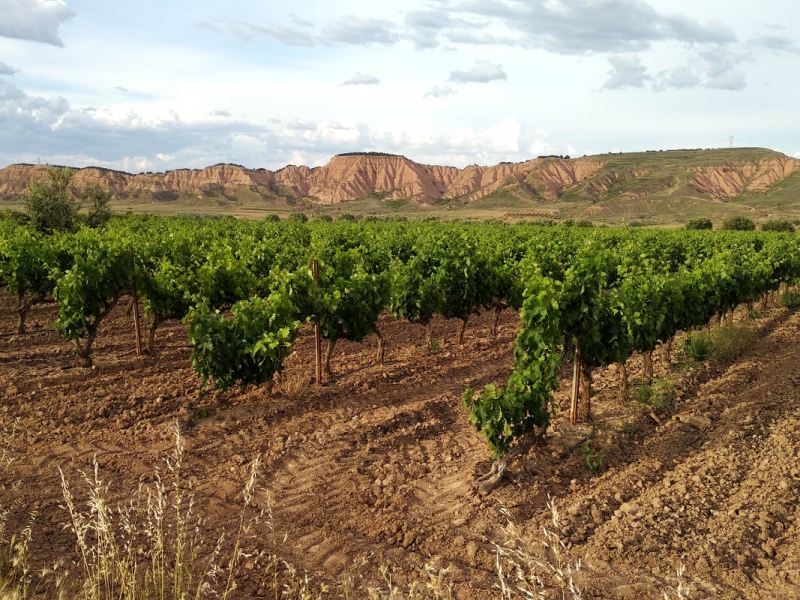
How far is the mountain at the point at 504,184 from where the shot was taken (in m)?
97.1

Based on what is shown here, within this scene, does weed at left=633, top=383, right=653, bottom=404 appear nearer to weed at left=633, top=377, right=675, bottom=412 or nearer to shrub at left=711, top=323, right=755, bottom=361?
weed at left=633, top=377, right=675, bottom=412

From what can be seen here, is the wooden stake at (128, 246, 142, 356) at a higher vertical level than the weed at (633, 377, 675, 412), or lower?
higher

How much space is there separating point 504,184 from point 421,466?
132277mm

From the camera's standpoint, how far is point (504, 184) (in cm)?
13350

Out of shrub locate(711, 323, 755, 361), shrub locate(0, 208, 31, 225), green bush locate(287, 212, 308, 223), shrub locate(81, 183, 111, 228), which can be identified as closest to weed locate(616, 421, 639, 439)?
shrub locate(711, 323, 755, 361)

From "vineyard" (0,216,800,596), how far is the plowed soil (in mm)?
265

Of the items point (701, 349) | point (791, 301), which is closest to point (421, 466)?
point (701, 349)

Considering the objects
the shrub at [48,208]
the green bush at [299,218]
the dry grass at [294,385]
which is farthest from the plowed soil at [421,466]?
the green bush at [299,218]

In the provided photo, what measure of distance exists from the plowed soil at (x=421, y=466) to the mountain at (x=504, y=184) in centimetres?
7997

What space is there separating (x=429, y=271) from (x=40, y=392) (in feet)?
30.5

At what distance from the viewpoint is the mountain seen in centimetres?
9706

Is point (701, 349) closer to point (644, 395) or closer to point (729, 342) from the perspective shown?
point (729, 342)

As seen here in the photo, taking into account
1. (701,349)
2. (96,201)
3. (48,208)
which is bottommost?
(701,349)

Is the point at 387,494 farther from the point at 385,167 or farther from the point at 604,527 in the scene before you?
the point at 385,167
